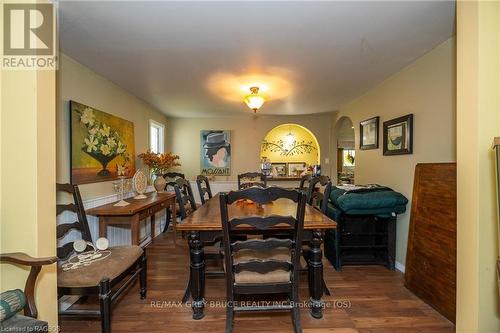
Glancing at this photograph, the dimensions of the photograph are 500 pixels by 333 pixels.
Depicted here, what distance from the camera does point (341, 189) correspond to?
297cm

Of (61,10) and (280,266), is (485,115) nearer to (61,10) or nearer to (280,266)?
(280,266)

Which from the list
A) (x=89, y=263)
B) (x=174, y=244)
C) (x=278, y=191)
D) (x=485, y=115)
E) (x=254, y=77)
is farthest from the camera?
(x=174, y=244)

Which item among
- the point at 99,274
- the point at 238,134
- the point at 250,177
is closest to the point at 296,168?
the point at 238,134

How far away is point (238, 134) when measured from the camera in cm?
552

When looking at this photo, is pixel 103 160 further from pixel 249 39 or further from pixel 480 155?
pixel 480 155

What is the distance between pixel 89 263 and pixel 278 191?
1.51 metres

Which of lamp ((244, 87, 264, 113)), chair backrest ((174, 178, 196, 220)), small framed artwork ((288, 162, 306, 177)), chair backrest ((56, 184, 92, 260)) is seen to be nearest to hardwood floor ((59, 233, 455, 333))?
chair backrest ((56, 184, 92, 260))

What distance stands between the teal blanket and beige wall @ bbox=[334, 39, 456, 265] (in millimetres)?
152

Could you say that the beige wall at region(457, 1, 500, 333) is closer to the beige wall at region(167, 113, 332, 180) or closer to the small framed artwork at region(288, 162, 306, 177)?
the beige wall at region(167, 113, 332, 180)

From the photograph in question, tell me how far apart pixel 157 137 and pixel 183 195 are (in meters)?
3.04

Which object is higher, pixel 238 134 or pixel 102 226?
pixel 238 134

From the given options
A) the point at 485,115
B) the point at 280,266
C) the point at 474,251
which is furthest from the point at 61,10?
the point at 474,251

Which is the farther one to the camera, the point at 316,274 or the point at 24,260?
the point at 316,274

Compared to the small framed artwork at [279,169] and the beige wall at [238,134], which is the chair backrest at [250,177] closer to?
the beige wall at [238,134]
